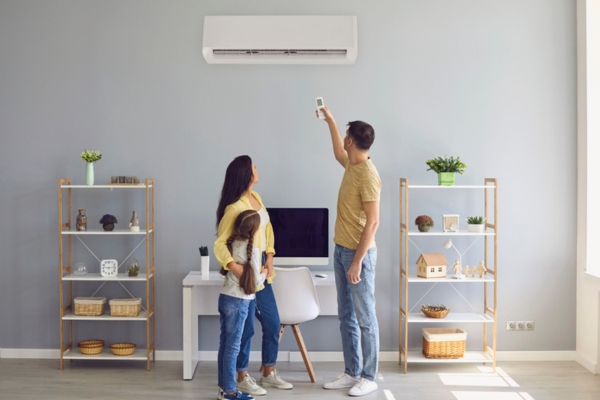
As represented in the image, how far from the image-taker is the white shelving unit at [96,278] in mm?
4121

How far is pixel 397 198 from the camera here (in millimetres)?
4391

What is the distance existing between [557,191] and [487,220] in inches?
21.7

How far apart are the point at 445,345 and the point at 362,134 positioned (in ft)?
5.27

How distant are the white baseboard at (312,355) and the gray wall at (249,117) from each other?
0.17 ft

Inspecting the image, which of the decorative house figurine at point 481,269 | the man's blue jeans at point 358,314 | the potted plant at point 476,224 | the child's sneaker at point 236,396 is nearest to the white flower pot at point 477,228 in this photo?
the potted plant at point 476,224

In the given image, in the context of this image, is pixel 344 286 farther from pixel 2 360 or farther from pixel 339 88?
pixel 2 360

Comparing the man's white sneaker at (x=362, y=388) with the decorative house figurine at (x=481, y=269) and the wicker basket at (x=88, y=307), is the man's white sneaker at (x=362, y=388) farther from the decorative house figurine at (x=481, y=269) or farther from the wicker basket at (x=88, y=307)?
the wicker basket at (x=88, y=307)

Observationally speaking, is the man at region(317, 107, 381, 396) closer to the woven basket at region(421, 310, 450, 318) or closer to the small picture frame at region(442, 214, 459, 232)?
the woven basket at region(421, 310, 450, 318)

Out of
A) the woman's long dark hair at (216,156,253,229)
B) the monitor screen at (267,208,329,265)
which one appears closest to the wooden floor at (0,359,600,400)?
the monitor screen at (267,208,329,265)

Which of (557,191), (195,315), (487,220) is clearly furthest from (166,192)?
(557,191)

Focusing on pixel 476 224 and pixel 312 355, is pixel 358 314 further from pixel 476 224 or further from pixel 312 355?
pixel 476 224

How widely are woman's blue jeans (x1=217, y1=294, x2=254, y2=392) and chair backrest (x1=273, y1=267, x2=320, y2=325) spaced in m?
0.32

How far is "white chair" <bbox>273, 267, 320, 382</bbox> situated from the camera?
11.9 ft

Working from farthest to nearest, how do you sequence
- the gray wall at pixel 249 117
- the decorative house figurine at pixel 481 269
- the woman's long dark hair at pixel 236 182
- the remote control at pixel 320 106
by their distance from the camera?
the gray wall at pixel 249 117, the decorative house figurine at pixel 481 269, the remote control at pixel 320 106, the woman's long dark hair at pixel 236 182
